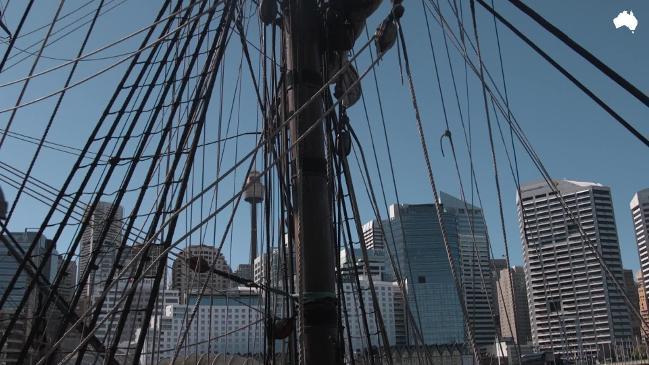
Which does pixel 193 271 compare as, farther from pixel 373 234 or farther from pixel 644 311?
pixel 644 311

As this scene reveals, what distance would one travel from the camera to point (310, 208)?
491 centimetres

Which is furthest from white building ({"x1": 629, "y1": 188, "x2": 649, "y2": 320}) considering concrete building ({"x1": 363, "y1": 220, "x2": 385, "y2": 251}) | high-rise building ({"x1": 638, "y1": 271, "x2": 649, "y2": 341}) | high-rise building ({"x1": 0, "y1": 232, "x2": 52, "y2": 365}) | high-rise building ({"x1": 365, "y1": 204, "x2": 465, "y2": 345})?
high-rise building ({"x1": 0, "y1": 232, "x2": 52, "y2": 365})

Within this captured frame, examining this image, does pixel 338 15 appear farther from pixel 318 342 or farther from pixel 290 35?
pixel 318 342

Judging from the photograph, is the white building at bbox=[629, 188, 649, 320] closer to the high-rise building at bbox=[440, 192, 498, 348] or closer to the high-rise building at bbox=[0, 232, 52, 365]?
the high-rise building at bbox=[440, 192, 498, 348]

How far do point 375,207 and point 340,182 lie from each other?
63cm

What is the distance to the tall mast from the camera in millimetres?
4688

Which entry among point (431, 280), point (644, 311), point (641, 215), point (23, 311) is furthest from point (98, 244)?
point (431, 280)

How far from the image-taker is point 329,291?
4777 millimetres

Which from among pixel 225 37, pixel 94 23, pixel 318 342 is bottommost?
pixel 318 342

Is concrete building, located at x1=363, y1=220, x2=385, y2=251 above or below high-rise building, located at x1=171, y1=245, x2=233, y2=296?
above

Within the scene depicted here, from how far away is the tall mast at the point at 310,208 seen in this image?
4688mm

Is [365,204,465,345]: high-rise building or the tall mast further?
[365,204,465,345]: high-rise building

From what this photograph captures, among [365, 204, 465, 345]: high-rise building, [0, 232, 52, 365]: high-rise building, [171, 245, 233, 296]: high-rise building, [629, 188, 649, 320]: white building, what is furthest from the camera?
[365, 204, 465, 345]: high-rise building

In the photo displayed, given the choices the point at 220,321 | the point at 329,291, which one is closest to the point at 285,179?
the point at 329,291
